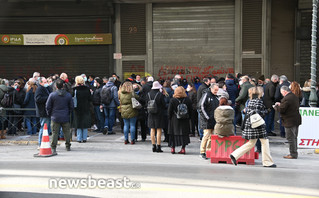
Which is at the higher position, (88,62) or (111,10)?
(111,10)

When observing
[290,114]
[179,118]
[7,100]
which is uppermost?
[7,100]

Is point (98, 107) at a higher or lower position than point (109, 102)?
lower

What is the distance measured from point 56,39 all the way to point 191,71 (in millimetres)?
7260

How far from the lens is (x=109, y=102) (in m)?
14.5

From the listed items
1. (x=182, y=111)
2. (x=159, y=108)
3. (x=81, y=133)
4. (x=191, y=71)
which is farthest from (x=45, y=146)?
(x=191, y=71)

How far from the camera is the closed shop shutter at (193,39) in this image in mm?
21484

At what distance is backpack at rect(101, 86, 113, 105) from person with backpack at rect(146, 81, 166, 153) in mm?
3049

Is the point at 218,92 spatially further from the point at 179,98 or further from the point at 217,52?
the point at 217,52

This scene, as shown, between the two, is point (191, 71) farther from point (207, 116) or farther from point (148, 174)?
point (148, 174)

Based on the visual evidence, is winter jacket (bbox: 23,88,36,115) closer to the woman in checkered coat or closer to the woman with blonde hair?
the woman with blonde hair

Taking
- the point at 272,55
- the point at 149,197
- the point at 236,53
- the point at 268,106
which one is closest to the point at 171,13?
the point at 236,53

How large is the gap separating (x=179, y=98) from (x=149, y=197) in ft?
14.6

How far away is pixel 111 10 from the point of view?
21.7 m

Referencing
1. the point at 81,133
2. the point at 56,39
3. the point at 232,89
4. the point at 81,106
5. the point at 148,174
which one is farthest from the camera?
the point at 56,39
